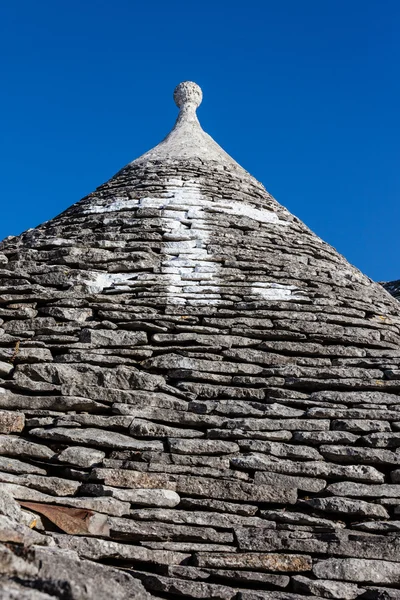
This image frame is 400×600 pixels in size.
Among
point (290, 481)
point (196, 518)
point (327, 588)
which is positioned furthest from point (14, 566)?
point (290, 481)

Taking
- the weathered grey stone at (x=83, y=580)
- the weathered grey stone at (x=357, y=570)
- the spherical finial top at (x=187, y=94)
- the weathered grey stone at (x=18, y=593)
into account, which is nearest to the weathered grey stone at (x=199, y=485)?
the weathered grey stone at (x=357, y=570)

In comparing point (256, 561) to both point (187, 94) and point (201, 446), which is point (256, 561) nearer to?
point (201, 446)

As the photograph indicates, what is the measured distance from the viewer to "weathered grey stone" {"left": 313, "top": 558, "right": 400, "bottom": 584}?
3.36m

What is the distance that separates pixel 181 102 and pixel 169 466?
7.33 m

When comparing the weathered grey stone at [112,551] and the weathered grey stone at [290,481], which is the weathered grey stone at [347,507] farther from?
the weathered grey stone at [112,551]

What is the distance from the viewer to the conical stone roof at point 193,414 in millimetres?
3324

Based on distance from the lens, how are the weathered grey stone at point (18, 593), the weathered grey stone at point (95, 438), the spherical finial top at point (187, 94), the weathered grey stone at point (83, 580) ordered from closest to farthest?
the weathered grey stone at point (18, 593), the weathered grey stone at point (83, 580), the weathered grey stone at point (95, 438), the spherical finial top at point (187, 94)

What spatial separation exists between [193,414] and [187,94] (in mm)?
6949

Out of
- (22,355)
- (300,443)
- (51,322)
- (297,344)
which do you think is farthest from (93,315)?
(300,443)

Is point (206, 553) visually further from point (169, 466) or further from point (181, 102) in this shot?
point (181, 102)

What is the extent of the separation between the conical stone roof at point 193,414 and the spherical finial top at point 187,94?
391 centimetres

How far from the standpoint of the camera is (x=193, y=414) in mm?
4195

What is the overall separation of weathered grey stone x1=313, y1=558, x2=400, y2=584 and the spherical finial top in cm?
793

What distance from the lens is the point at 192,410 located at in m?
4.25
